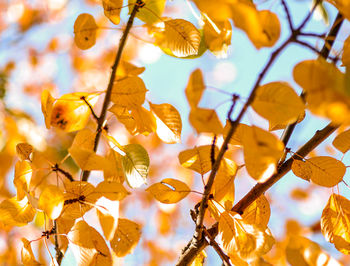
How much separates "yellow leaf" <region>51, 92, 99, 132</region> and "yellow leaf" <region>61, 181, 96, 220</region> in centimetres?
9

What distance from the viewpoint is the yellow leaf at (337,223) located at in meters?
0.43

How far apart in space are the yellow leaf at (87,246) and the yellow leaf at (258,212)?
20 cm

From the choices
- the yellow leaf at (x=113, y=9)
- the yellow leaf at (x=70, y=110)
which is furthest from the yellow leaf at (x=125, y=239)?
the yellow leaf at (x=113, y=9)

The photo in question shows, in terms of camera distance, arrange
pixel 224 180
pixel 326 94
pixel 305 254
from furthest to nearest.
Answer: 1. pixel 224 180
2. pixel 305 254
3. pixel 326 94

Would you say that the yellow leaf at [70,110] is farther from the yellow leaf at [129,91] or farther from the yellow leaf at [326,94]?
the yellow leaf at [326,94]

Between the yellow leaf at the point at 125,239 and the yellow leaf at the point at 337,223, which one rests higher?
the yellow leaf at the point at 337,223

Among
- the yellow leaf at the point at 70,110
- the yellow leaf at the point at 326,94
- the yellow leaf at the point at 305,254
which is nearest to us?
the yellow leaf at the point at 326,94

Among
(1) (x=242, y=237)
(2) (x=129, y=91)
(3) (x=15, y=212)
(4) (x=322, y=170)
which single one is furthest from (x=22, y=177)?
(4) (x=322, y=170)

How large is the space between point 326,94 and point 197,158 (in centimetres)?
21

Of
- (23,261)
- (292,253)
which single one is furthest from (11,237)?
(292,253)

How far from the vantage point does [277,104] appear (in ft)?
0.98

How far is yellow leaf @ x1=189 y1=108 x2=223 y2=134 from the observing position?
289 mm

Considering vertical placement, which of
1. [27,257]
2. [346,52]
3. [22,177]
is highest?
[346,52]

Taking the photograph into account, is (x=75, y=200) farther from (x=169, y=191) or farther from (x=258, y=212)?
(x=258, y=212)
